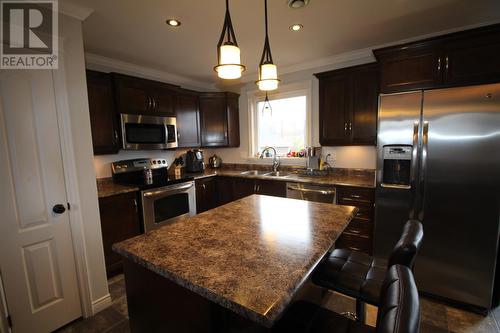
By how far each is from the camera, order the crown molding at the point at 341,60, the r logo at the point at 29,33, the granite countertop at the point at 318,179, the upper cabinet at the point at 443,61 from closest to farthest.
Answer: the r logo at the point at 29,33 < the upper cabinet at the point at 443,61 < the granite countertop at the point at 318,179 < the crown molding at the point at 341,60

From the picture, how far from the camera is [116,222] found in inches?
102

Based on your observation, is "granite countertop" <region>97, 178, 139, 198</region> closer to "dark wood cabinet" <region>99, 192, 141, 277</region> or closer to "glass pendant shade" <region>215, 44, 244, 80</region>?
"dark wood cabinet" <region>99, 192, 141, 277</region>

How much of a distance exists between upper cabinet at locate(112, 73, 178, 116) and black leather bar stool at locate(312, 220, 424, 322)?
9.64 feet

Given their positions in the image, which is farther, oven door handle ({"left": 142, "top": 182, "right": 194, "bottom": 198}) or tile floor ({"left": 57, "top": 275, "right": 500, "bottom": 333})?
oven door handle ({"left": 142, "top": 182, "right": 194, "bottom": 198})

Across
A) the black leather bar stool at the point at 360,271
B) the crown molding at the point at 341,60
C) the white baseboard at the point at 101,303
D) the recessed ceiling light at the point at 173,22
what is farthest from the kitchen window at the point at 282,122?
the white baseboard at the point at 101,303

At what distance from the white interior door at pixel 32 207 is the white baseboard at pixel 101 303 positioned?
0.19m

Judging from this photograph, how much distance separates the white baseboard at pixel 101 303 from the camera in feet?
6.77

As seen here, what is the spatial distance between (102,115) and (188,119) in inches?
51.0

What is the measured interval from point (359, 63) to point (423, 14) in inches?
37.7

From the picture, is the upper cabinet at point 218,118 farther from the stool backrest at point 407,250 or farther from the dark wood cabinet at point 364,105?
the stool backrest at point 407,250

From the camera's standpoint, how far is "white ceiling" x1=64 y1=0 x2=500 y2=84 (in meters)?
1.92

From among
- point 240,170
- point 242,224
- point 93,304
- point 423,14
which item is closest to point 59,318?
point 93,304

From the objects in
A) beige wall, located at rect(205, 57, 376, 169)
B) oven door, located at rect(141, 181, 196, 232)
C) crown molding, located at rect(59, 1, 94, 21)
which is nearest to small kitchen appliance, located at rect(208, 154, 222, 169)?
beige wall, located at rect(205, 57, 376, 169)

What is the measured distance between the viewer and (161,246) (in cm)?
124
